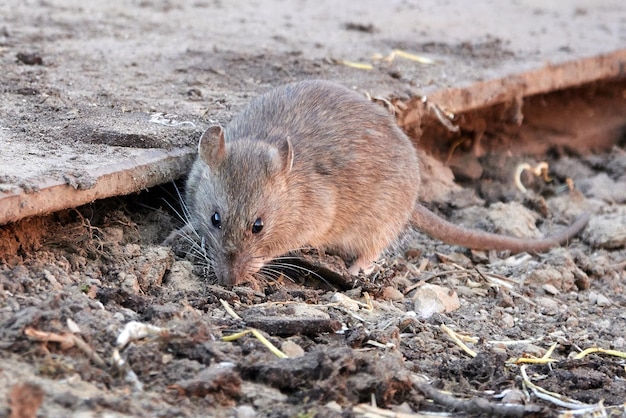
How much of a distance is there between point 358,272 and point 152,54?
279 cm

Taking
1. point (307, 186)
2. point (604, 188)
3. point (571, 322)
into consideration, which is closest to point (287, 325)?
point (307, 186)

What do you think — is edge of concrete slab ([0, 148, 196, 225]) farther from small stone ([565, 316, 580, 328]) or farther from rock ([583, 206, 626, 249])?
rock ([583, 206, 626, 249])

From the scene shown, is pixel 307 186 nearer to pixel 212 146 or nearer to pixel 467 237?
pixel 212 146

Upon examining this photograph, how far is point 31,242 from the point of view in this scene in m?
4.75

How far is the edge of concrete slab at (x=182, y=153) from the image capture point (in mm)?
4527

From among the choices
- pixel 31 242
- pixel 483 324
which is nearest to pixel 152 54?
pixel 31 242

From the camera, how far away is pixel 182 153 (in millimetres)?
5633

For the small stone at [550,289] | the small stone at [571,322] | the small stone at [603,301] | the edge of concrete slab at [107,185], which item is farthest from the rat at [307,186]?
the small stone at [571,322]

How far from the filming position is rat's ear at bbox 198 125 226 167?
209 inches

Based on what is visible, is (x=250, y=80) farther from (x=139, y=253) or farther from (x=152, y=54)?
(x=139, y=253)

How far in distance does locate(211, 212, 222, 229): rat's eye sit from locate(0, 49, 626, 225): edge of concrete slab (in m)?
0.41

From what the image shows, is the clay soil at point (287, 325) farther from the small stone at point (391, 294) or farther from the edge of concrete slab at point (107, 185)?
the edge of concrete slab at point (107, 185)

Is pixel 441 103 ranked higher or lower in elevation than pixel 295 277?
higher

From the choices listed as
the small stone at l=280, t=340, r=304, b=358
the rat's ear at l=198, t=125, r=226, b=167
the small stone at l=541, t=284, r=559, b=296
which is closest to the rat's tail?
the small stone at l=541, t=284, r=559, b=296
